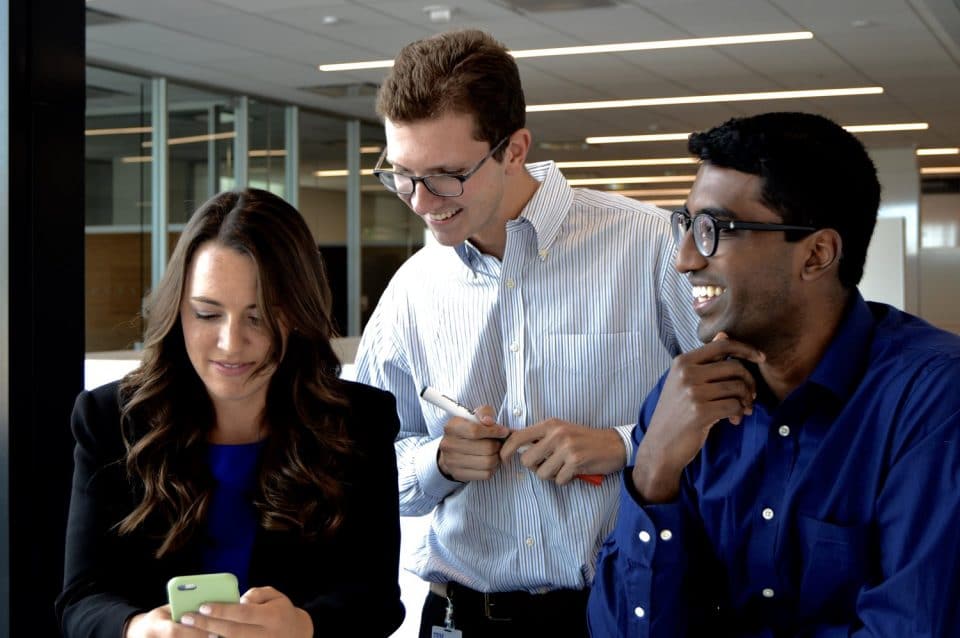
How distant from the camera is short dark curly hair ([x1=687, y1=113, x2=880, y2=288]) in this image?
148cm

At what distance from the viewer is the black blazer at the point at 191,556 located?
1.63m

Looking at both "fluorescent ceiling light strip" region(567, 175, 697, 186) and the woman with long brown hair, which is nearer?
the woman with long brown hair

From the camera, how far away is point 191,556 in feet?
5.43

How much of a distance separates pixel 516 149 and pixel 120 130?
Answer: 30.5 ft

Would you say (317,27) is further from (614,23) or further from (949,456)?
(949,456)

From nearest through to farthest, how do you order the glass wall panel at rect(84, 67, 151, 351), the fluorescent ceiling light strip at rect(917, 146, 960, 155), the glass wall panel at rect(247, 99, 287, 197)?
1. the glass wall panel at rect(84, 67, 151, 351)
2. the glass wall panel at rect(247, 99, 287, 197)
3. the fluorescent ceiling light strip at rect(917, 146, 960, 155)

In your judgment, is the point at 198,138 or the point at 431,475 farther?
the point at 198,138

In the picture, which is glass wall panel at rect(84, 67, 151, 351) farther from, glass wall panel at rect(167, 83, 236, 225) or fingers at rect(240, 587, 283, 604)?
fingers at rect(240, 587, 283, 604)

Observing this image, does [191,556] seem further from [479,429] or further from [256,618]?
[479,429]

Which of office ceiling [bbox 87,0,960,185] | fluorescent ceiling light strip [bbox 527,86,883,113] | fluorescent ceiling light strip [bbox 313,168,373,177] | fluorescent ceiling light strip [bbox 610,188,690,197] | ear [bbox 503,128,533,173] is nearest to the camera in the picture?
ear [bbox 503,128,533,173]

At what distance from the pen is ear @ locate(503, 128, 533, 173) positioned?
1.29 feet

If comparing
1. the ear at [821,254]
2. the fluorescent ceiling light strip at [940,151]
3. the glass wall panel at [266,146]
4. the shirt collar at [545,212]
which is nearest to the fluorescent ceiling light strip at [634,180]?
the fluorescent ceiling light strip at [940,151]

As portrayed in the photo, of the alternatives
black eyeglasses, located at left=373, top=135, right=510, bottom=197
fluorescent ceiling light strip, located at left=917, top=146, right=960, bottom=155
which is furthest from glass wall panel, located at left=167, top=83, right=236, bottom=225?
fluorescent ceiling light strip, located at left=917, top=146, right=960, bottom=155

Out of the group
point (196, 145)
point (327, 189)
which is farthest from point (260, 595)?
point (327, 189)
